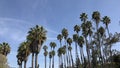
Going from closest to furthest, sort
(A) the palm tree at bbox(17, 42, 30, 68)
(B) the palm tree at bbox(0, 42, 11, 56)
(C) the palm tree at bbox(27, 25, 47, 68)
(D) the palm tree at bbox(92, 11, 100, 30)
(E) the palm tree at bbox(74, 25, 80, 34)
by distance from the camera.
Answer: (C) the palm tree at bbox(27, 25, 47, 68) → (A) the palm tree at bbox(17, 42, 30, 68) → (B) the palm tree at bbox(0, 42, 11, 56) → (D) the palm tree at bbox(92, 11, 100, 30) → (E) the palm tree at bbox(74, 25, 80, 34)

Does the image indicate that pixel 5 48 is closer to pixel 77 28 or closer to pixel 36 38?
pixel 36 38

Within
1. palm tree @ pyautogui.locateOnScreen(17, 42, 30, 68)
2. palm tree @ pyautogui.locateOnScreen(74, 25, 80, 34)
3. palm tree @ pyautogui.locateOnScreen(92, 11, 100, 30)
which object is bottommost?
palm tree @ pyautogui.locateOnScreen(17, 42, 30, 68)

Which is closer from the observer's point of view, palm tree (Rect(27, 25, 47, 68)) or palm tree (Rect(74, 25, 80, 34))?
palm tree (Rect(27, 25, 47, 68))

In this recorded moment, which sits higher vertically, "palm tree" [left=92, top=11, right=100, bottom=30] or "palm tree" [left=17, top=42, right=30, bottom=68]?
"palm tree" [left=92, top=11, right=100, bottom=30]

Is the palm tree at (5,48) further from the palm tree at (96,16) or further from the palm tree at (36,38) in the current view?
the palm tree at (96,16)

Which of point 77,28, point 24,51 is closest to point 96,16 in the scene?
point 77,28

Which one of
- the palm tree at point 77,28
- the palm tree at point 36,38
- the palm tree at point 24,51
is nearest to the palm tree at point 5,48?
the palm tree at point 24,51

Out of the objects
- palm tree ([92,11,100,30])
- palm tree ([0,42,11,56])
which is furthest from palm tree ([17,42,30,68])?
palm tree ([92,11,100,30])

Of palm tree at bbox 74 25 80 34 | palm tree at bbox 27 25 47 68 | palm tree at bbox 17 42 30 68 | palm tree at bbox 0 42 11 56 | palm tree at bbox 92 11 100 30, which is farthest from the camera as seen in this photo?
palm tree at bbox 74 25 80 34

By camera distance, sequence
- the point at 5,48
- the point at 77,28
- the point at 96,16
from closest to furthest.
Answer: the point at 5,48 → the point at 96,16 → the point at 77,28

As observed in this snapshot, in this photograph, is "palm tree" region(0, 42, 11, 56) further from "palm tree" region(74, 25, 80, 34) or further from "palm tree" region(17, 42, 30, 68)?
"palm tree" region(74, 25, 80, 34)

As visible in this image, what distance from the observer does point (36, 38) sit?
172 feet

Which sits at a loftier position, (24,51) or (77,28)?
(77,28)

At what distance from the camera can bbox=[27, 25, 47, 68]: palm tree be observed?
51.8 meters
